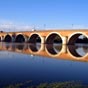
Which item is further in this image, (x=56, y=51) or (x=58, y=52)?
(x=56, y=51)

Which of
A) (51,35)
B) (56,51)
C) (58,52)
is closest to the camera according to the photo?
(58,52)

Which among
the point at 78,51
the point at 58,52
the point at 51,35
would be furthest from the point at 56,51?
the point at 51,35

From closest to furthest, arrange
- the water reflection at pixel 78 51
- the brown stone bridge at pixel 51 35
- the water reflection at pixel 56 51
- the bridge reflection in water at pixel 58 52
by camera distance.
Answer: the bridge reflection in water at pixel 58 52 < the water reflection at pixel 56 51 < the water reflection at pixel 78 51 < the brown stone bridge at pixel 51 35

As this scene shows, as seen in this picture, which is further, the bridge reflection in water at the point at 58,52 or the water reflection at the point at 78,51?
the water reflection at the point at 78,51

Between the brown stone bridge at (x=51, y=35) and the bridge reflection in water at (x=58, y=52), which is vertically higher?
the brown stone bridge at (x=51, y=35)

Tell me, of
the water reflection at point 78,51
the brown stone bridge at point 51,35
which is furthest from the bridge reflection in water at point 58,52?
the brown stone bridge at point 51,35

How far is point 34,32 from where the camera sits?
75.7 m

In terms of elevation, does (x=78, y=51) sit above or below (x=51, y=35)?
below

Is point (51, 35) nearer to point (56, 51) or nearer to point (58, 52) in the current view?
point (56, 51)

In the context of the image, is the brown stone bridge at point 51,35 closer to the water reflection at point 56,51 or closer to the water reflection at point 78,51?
the water reflection at point 78,51

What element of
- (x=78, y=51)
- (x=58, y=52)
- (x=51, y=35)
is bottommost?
(x=78, y=51)

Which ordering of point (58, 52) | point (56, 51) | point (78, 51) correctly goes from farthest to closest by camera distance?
1. point (78, 51)
2. point (56, 51)
3. point (58, 52)

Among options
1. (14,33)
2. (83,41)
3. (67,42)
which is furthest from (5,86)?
(83,41)

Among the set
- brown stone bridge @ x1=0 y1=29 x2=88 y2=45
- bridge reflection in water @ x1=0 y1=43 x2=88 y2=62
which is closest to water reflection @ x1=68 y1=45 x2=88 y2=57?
bridge reflection in water @ x1=0 y1=43 x2=88 y2=62
